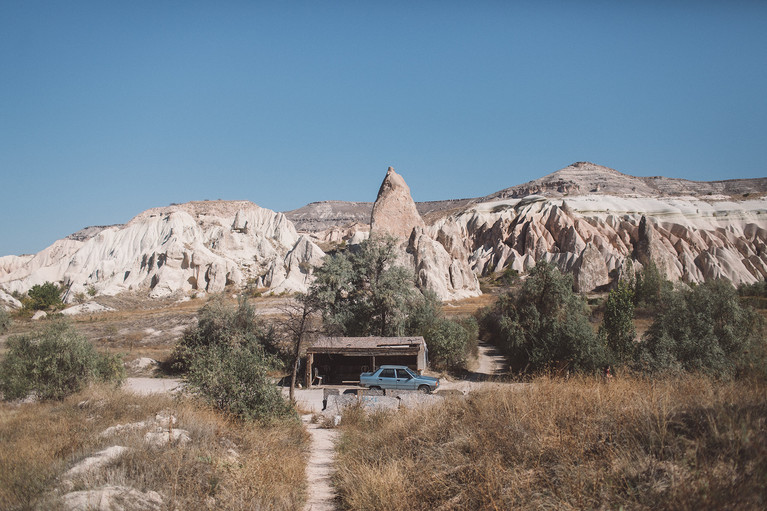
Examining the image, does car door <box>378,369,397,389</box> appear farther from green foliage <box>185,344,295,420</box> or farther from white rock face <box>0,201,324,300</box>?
white rock face <box>0,201,324,300</box>

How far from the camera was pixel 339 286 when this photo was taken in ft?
82.9

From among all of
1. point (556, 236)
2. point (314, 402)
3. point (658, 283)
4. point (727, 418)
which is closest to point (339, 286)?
point (314, 402)

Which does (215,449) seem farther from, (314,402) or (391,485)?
(314,402)

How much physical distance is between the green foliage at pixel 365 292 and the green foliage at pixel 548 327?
5.90 meters

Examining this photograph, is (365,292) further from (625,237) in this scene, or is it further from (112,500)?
(625,237)

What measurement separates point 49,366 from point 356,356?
1215 centimetres

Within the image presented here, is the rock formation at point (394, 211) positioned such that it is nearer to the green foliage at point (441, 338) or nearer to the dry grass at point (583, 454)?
the green foliage at point (441, 338)

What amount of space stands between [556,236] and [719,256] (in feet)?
62.3

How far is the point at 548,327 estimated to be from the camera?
794 inches

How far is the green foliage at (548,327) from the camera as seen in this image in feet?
59.8

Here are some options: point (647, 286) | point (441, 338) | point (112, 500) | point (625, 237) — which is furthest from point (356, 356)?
point (625, 237)

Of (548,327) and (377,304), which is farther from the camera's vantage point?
(377,304)

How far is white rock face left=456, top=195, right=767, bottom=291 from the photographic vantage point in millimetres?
52531

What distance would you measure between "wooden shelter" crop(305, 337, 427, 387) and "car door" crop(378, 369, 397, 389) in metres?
2.43
